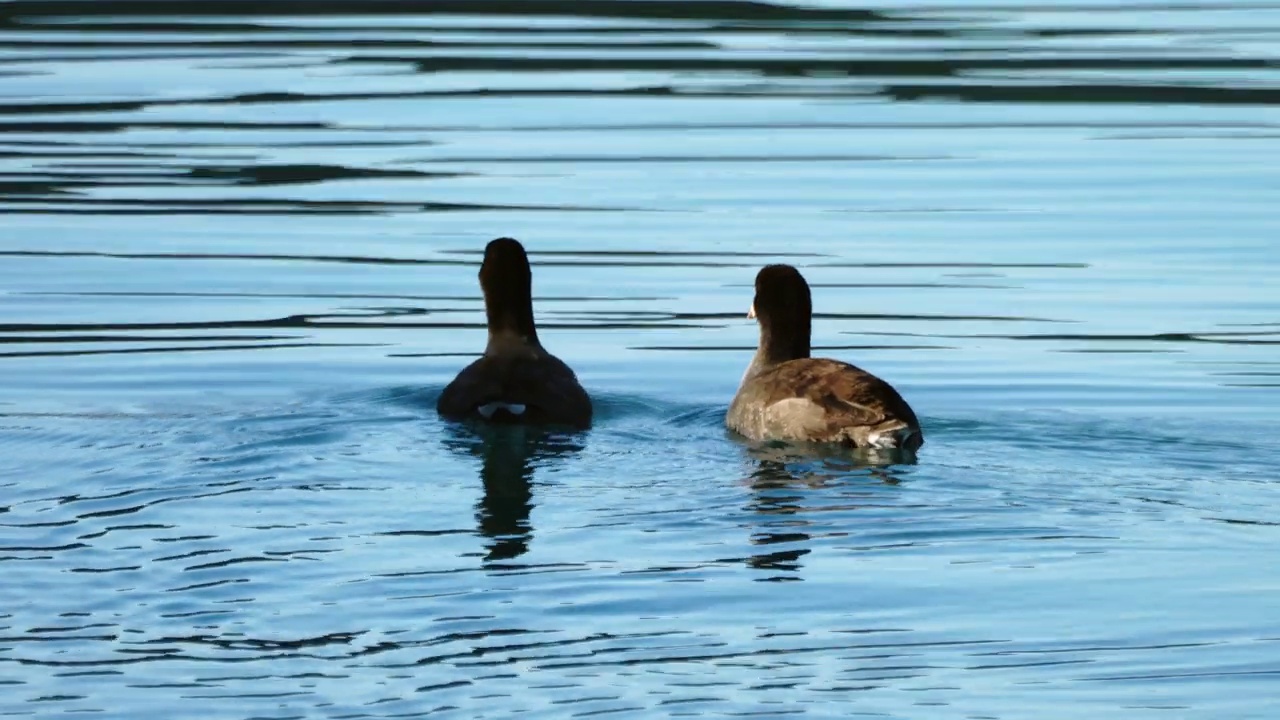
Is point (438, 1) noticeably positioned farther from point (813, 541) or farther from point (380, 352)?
point (813, 541)

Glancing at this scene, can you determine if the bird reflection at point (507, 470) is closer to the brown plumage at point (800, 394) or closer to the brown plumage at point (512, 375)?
the brown plumage at point (512, 375)

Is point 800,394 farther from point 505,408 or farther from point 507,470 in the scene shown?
point 507,470

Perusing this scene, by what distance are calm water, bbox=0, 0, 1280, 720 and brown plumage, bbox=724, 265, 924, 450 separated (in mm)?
303

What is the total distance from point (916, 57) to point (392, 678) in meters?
28.0

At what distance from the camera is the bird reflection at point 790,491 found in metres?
11.7

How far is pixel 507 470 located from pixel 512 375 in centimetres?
165

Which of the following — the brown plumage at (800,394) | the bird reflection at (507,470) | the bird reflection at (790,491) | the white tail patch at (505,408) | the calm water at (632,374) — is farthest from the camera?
the white tail patch at (505,408)

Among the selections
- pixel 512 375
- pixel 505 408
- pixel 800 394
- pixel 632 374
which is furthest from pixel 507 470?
pixel 632 374

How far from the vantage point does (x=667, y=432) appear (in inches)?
612

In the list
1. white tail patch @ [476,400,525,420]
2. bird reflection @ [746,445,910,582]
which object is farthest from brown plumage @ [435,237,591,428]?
bird reflection @ [746,445,910,582]

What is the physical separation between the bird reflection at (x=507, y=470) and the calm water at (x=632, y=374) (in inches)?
1.7

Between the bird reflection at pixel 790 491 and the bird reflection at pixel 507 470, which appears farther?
the bird reflection at pixel 507 470

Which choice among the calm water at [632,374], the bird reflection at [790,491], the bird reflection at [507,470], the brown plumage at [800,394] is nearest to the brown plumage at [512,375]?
the bird reflection at [507,470]

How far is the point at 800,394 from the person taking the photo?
14961 mm
